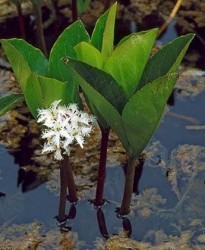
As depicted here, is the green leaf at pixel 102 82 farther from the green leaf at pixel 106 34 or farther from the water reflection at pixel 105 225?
the water reflection at pixel 105 225

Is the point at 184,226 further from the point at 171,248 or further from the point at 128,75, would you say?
the point at 128,75

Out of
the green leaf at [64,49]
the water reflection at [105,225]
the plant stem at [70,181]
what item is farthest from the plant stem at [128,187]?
the green leaf at [64,49]

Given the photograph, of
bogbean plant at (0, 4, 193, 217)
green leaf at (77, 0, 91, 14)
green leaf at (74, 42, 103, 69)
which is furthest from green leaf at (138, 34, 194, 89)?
green leaf at (77, 0, 91, 14)

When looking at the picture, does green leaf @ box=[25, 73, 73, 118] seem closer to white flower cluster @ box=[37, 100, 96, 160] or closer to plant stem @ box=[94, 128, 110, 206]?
white flower cluster @ box=[37, 100, 96, 160]

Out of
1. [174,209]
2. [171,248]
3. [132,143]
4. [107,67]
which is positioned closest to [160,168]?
[174,209]

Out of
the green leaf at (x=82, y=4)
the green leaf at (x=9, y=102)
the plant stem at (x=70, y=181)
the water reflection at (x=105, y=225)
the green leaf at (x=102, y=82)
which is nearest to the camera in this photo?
the green leaf at (x=102, y=82)

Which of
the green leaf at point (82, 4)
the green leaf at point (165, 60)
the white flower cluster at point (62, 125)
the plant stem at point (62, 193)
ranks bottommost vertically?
the plant stem at point (62, 193)

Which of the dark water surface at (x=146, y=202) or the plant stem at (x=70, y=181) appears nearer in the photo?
the plant stem at (x=70, y=181)

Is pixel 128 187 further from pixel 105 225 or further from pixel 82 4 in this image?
pixel 82 4
